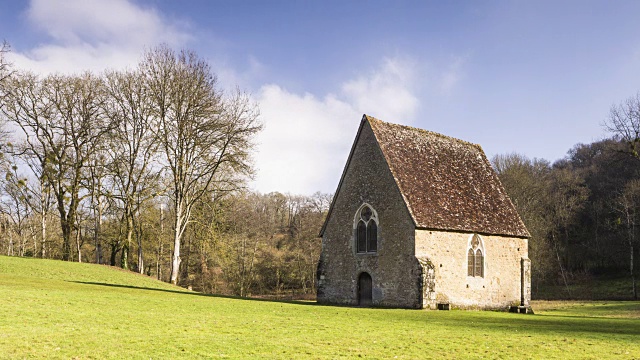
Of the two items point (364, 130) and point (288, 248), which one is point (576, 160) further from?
point (364, 130)

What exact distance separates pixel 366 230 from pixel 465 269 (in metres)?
6.15

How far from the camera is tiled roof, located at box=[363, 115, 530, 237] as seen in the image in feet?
Result: 101

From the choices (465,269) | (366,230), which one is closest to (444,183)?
(465,269)

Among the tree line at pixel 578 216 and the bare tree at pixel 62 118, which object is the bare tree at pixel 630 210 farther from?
the bare tree at pixel 62 118

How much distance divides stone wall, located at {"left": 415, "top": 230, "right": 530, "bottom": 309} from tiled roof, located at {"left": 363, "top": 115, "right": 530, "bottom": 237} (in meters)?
0.66

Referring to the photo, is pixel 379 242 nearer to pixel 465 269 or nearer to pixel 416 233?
pixel 416 233

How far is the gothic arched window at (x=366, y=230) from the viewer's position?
103ft

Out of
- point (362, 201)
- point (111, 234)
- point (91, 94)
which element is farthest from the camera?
point (111, 234)

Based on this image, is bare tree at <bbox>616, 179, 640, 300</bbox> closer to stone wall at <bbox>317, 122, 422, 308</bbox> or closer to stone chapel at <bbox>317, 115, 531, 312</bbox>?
stone chapel at <bbox>317, 115, 531, 312</bbox>

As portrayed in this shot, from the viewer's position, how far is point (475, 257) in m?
32.0

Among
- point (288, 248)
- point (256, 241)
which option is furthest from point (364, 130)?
point (288, 248)

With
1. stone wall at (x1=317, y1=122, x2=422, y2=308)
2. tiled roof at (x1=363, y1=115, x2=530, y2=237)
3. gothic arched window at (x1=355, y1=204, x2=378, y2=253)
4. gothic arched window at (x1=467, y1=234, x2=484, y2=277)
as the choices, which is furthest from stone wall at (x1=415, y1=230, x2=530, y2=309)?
gothic arched window at (x1=355, y1=204, x2=378, y2=253)

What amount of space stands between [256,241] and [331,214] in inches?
1178

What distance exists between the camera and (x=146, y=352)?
10664mm
